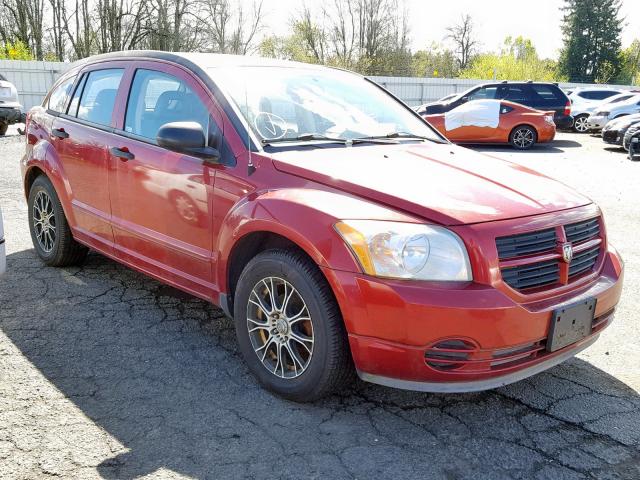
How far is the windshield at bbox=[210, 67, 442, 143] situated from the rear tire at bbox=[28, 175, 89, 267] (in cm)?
213

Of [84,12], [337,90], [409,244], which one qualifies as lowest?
[409,244]

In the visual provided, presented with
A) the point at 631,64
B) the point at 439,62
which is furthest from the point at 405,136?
the point at 631,64

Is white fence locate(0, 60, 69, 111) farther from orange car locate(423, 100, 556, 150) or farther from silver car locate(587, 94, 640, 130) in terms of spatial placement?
silver car locate(587, 94, 640, 130)

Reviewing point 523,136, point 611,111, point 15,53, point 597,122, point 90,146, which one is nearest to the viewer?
point 90,146

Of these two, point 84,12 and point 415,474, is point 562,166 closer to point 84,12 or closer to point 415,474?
point 415,474

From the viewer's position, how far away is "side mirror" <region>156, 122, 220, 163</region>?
11.0 feet

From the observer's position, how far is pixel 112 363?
356cm

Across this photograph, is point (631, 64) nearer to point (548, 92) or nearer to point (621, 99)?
point (621, 99)

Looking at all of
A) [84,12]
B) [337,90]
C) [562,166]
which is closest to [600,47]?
[84,12]

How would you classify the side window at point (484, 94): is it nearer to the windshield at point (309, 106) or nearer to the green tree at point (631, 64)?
the windshield at point (309, 106)

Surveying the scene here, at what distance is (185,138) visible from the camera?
Result: 3.33 m

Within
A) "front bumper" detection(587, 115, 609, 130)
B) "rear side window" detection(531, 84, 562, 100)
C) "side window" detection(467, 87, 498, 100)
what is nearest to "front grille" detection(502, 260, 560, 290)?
"side window" detection(467, 87, 498, 100)

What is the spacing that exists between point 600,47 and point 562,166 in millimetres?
57844

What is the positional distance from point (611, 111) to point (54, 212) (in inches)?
768
